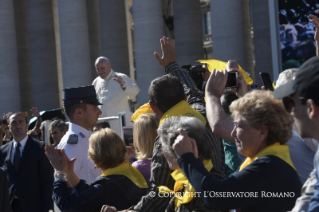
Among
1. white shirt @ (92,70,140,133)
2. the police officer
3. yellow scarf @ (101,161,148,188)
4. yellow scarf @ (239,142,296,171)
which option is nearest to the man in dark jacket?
the police officer

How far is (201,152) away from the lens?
619 cm

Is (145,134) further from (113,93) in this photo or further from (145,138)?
(113,93)

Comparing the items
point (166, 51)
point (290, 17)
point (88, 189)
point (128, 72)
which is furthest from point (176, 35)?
point (88, 189)

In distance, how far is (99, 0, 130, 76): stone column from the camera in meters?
37.7

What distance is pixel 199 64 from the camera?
10188 mm

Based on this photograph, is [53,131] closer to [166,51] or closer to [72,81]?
[166,51]

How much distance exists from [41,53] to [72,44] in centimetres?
615

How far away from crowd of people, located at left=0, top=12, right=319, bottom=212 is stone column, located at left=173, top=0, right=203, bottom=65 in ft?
79.6

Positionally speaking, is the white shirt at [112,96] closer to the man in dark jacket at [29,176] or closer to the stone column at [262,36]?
the man in dark jacket at [29,176]

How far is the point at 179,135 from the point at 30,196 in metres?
7.19

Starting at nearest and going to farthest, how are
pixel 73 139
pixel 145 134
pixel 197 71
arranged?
pixel 145 134 < pixel 73 139 < pixel 197 71

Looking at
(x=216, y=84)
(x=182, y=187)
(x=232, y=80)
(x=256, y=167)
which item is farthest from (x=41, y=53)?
(x=256, y=167)

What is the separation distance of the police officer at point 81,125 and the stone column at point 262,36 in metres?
23.9

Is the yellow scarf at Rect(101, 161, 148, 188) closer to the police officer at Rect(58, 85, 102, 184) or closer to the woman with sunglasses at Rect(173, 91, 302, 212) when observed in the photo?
the police officer at Rect(58, 85, 102, 184)
